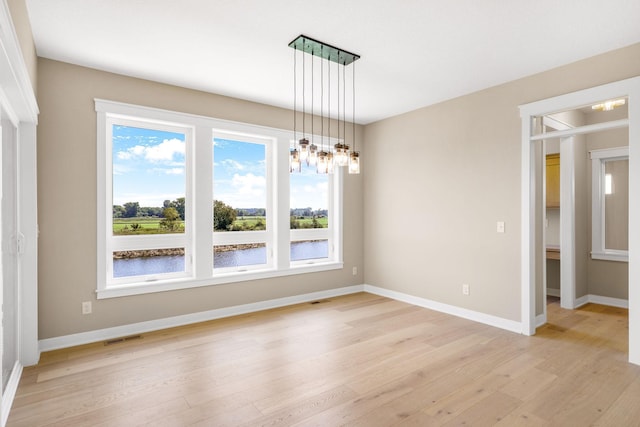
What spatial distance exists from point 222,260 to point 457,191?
3.09 m

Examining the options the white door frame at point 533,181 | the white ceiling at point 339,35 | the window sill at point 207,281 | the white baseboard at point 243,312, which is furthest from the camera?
the window sill at point 207,281

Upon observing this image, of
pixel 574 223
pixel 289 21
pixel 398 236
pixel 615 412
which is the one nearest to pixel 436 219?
pixel 398 236

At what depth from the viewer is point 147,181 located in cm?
398

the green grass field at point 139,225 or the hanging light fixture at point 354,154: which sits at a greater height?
the hanging light fixture at point 354,154

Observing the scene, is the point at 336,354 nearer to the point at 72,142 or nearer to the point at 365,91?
the point at 365,91

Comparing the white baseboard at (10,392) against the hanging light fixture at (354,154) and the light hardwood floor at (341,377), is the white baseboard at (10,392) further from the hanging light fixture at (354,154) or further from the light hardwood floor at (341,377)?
the hanging light fixture at (354,154)

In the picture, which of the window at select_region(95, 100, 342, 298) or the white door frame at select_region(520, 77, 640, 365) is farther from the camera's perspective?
the window at select_region(95, 100, 342, 298)

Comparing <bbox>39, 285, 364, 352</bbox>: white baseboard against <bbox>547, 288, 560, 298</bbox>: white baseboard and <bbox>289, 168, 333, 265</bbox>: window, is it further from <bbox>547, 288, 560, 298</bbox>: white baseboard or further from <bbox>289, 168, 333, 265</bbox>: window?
<bbox>547, 288, 560, 298</bbox>: white baseboard

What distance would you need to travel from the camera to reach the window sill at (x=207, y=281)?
3680 mm

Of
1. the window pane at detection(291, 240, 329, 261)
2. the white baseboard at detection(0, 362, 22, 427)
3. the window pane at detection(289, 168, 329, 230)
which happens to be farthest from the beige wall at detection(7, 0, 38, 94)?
the window pane at detection(291, 240, 329, 261)

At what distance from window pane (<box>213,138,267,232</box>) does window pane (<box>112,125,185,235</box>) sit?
44 cm

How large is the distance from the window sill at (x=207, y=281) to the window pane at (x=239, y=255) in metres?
0.13

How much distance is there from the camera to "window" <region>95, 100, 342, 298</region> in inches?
149

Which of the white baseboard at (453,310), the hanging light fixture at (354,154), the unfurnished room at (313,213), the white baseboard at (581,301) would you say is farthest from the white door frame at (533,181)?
the hanging light fixture at (354,154)
